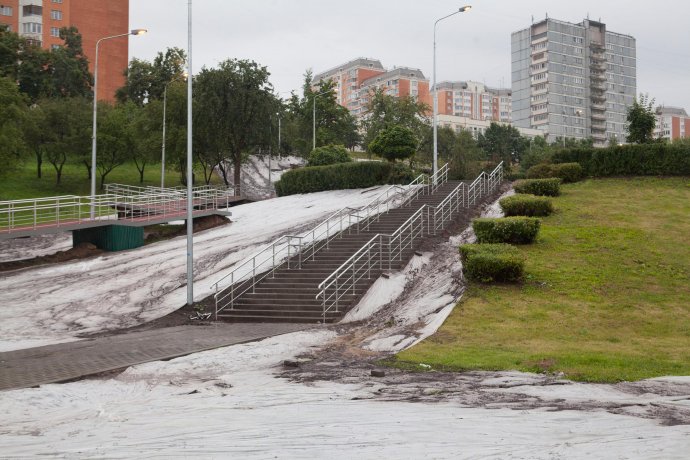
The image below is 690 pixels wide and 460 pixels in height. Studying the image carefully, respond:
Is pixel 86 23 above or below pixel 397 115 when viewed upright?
above

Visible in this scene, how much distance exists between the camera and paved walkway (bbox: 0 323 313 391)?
36.7 ft

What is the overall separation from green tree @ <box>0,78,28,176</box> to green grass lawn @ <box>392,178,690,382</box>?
30026mm

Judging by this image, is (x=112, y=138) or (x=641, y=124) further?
(x=112, y=138)

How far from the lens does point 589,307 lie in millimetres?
16594

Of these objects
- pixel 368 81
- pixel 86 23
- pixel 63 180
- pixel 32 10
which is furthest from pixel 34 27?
pixel 368 81

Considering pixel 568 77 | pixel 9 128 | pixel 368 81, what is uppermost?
pixel 368 81

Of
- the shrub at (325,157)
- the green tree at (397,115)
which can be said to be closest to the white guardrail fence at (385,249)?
the shrub at (325,157)

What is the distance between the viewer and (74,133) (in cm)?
5088

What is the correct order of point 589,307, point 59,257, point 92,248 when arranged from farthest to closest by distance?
point 92,248
point 59,257
point 589,307

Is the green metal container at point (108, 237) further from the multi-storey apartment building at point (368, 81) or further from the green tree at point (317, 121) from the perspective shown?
the multi-storey apartment building at point (368, 81)

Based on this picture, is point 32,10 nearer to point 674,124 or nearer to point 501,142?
point 501,142

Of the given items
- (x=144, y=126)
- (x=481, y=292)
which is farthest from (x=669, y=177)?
(x=144, y=126)

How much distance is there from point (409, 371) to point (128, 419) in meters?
4.85

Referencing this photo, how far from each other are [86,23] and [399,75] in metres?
75.0
